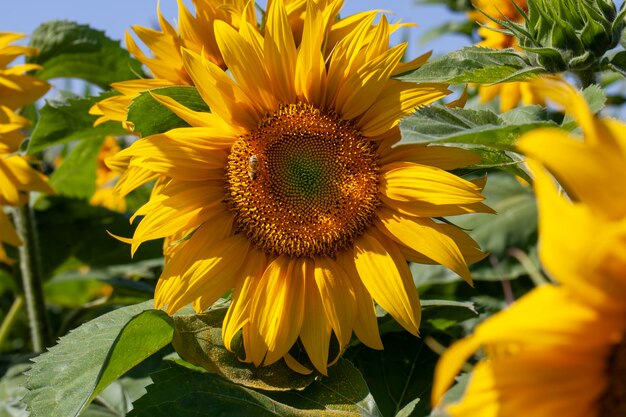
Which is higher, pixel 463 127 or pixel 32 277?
pixel 463 127

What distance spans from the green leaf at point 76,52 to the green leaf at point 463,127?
1.17 meters

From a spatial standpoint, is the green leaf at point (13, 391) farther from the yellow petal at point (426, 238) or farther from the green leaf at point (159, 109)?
the yellow petal at point (426, 238)

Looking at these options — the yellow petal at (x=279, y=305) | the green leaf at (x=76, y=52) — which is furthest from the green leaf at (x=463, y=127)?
the green leaf at (x=76, y=52)

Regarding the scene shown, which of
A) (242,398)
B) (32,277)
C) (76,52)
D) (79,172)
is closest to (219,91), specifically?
(242,398)

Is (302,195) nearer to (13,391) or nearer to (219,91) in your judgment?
(219,91)

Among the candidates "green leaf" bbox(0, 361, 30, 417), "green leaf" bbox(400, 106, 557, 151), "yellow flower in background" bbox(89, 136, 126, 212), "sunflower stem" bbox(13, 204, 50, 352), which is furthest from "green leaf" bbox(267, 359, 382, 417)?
"yellow flower in background" bbox(89, 136, 126, 212)

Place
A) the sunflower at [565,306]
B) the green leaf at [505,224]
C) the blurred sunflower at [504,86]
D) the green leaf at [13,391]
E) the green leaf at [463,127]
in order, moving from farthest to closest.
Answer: the green leaf at [505,224] < the blurred sunflower at [504,86] < the green leaf at [13,391] < the green leaf at [463,127] < the sunflower at [565,306]

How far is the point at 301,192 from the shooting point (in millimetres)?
1303

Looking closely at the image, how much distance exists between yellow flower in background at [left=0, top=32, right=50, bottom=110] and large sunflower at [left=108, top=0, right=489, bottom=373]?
65 cm

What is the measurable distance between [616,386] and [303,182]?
28.2 inches

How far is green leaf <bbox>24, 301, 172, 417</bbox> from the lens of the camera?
3.62ft

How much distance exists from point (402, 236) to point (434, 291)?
36.3 inches

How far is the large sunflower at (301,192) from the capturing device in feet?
3.89

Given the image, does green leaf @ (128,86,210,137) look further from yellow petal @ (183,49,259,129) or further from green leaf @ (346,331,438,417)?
green leaf @ (346,331,438,417)
